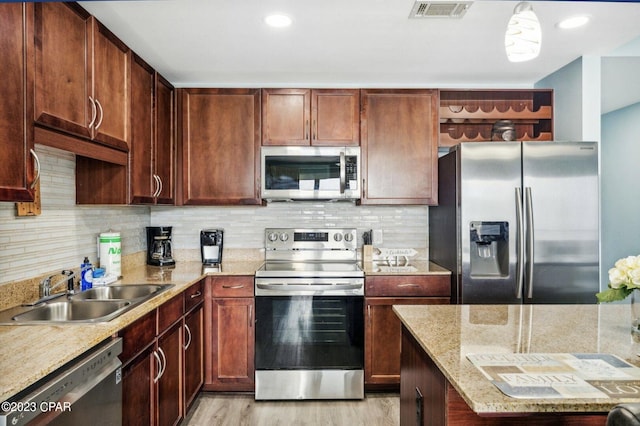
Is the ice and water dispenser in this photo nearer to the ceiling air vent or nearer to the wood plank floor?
the wood plank floor

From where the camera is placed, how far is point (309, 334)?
9.34ft

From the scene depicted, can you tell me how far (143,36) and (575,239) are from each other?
303 centimetres

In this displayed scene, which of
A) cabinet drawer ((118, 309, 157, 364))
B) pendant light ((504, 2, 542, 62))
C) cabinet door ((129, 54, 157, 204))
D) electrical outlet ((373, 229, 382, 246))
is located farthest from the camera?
electrical outlet ((373, 229, 382, 246))

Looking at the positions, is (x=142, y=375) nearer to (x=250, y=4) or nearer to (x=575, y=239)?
(x=250, y=4)

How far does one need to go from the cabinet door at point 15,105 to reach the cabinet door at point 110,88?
1.65 ft

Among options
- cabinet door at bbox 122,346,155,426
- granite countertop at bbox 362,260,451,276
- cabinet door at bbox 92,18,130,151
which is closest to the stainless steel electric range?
granite countertop at bbox 362,260,451,276

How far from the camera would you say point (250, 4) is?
2.06 m

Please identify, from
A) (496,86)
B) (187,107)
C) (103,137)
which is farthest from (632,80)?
(103,137)

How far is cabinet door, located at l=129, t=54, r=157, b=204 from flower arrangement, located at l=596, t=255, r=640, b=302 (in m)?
2.40

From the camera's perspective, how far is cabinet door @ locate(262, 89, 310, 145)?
3.16 meters

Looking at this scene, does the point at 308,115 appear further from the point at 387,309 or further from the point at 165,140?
the point at 387,309

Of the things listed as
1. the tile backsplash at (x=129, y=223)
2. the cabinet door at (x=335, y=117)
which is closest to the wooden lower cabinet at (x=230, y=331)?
the tile backsplash at (x=129, y=223)

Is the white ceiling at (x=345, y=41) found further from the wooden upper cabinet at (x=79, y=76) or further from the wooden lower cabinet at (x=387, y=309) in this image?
the wooden lower cabinet at (x=387, y=309)

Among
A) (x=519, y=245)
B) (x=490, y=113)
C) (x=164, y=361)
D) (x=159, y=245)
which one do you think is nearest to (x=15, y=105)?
(x=164, y=361)
